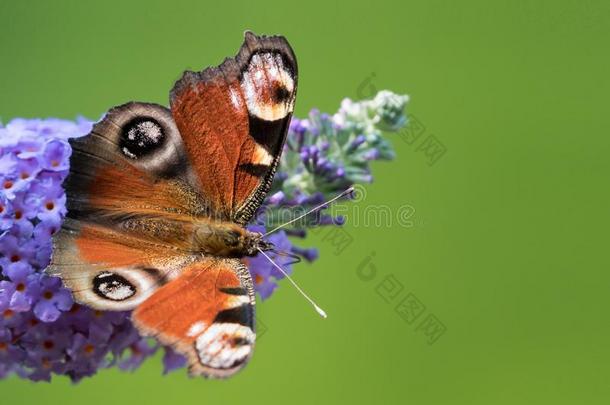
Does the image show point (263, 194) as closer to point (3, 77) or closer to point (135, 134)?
point (135, 134)

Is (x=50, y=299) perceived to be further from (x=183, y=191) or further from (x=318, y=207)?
(x=318, y=207)

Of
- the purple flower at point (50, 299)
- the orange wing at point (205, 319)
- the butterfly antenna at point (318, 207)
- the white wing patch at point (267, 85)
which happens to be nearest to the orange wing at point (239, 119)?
the white wing patch at point (267, 85)

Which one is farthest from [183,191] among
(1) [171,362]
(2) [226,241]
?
(1) [171,362]

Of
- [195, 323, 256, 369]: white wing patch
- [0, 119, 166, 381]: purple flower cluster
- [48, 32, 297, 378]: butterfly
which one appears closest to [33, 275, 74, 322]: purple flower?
[0, 119, 166, 381]: purple flower cluster

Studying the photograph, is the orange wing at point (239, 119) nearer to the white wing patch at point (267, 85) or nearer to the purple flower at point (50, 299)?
the white wing patch at point (267, 85)

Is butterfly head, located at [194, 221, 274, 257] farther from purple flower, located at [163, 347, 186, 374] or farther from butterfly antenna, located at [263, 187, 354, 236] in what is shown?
purple flower, located at [163, 347, 186, 374]

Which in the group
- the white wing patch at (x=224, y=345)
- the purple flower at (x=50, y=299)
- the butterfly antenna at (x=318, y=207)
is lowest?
the white wing patch at (x=224, y=345)
